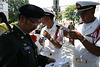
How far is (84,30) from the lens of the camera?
5.97 feet

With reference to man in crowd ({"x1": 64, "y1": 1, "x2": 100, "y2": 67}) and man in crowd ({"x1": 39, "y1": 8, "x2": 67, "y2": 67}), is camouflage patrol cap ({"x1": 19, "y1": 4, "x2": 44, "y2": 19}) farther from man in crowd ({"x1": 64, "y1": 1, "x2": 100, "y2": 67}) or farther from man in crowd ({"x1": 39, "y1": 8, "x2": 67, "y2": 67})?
man in crowd ({"x1": 39, "y1": 8, "x2": 67, "y2": 67})

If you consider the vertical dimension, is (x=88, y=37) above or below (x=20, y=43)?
below

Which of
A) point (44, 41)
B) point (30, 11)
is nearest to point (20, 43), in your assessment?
point (30, 11)

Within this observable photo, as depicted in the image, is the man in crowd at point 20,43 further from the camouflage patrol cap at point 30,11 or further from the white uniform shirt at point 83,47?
the white uniform shirt at point 83,47

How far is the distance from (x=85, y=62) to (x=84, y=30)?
579 mm

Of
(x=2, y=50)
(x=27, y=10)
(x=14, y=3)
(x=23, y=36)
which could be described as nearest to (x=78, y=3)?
(x=27, y=10)

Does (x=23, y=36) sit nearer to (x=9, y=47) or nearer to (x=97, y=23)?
(x=9, y=47)

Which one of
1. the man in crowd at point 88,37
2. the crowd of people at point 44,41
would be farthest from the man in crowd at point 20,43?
the man in crowd at point 88,37

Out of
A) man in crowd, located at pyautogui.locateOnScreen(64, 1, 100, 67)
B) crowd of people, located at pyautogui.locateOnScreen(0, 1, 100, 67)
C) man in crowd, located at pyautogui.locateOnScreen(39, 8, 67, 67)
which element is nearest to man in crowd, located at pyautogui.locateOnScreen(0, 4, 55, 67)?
crowd of people, located at pyautogui.locateOnScreen(0, 1, 100, 67)

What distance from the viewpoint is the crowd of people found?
106 centimetres

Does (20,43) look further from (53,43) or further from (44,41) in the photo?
(44,41)

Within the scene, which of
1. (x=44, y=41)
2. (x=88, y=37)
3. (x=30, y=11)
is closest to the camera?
(x=30, y=11)

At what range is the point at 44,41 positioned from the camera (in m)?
2.36

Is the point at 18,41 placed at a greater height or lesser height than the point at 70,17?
greater
